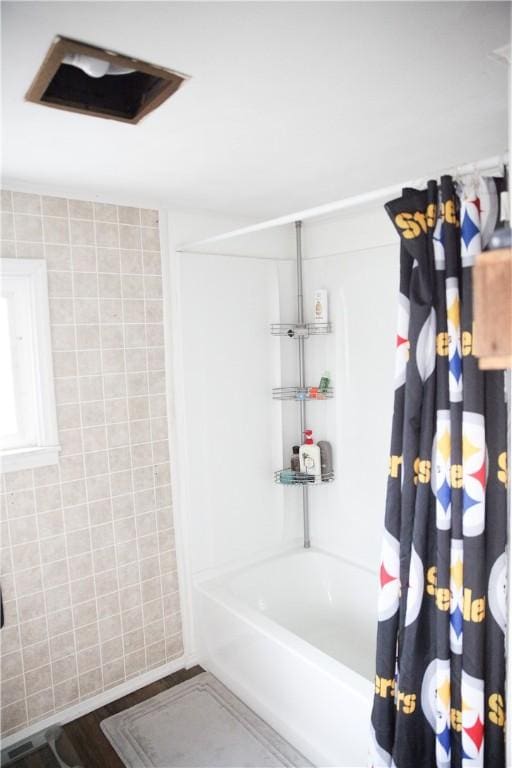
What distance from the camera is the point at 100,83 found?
150cm

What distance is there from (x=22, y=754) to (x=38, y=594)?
63cm

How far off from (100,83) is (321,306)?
1804 millimetres

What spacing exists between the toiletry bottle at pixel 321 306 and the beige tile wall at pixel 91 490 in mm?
904

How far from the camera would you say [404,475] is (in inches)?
58.2

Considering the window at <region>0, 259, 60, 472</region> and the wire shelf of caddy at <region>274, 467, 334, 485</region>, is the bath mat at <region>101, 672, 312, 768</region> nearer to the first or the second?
the wire shelf of caddy at <region>274, 467, 334, 485</region>

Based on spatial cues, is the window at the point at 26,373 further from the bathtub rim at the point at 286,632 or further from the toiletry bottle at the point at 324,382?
the toiletry bottle at the point at 324,382

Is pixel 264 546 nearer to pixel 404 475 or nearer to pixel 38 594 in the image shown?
pixel 38 594

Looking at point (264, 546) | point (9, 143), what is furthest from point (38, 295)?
point (264, 546)

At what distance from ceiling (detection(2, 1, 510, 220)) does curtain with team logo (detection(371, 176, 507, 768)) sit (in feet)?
1.06

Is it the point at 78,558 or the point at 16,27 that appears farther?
the point at 78,558

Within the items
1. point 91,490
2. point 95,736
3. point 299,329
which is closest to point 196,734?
point 95,736

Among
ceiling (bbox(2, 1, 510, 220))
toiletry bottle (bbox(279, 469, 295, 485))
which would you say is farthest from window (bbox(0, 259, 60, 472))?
toiletry bottle (bbox(279, 469, 295, 485))

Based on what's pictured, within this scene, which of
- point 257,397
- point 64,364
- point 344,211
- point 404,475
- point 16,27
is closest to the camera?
point 16,27

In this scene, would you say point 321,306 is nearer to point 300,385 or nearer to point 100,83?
point 300,385
